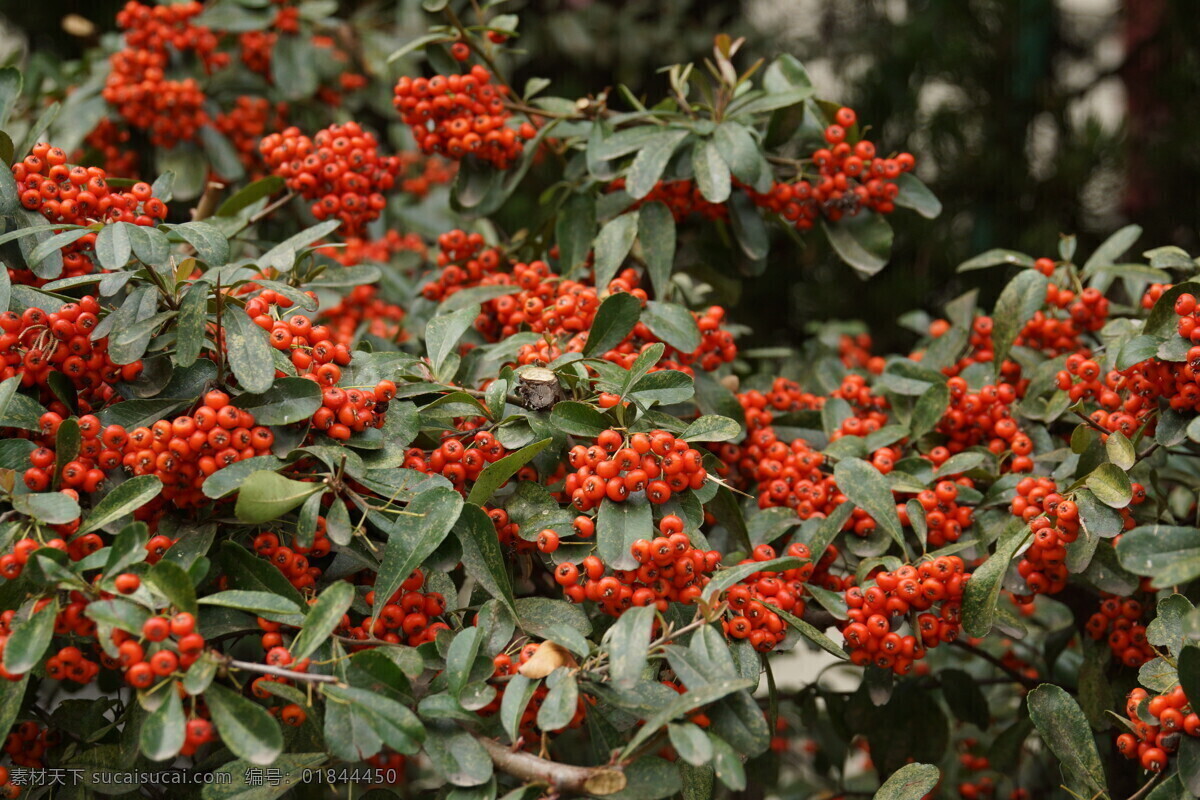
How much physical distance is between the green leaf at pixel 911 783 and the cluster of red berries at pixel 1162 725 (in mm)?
296

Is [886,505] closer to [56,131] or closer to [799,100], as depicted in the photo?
[799,100]

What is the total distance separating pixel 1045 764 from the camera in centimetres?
259

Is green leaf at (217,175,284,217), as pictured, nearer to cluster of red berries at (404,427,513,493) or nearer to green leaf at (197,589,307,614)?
cluster of red berries at (404,427,513,493)

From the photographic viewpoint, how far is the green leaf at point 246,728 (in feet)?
3.99

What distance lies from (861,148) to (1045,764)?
1.59 metres

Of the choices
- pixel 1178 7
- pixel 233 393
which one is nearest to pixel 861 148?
pixel 233 393

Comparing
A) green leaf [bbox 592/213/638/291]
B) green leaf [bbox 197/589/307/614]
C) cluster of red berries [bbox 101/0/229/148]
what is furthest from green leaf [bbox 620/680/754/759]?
cluster of red berries [bbox 101/0/229/148]

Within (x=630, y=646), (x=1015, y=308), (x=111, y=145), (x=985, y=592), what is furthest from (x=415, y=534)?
(x=111, y=145)

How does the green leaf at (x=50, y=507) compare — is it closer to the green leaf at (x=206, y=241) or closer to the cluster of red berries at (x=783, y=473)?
the green leaf at (x=206, y=241)

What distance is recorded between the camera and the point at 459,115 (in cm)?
218

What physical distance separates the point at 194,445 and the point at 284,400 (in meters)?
0.15

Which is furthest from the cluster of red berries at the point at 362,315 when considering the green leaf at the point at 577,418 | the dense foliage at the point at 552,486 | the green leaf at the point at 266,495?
the green leaf at the point at 266,495

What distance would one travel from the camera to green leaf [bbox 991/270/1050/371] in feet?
6.75

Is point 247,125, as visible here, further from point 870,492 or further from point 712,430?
point 870,492
